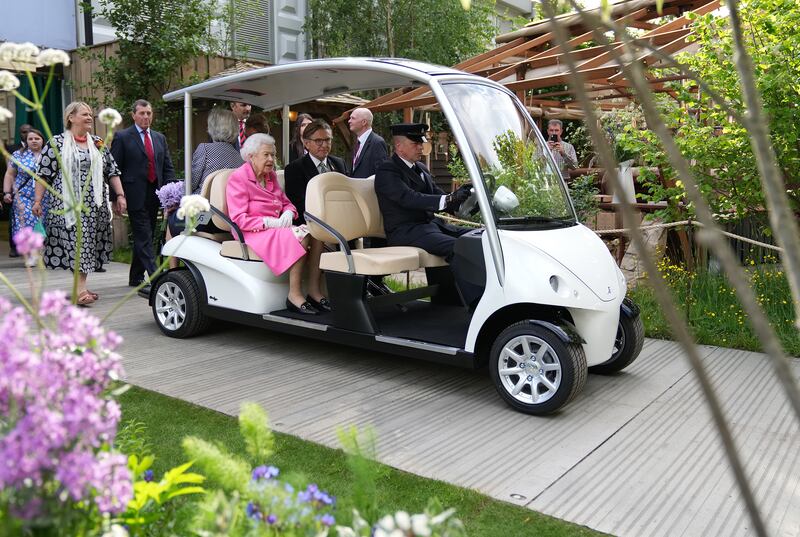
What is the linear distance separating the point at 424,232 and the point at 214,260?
5.80ft

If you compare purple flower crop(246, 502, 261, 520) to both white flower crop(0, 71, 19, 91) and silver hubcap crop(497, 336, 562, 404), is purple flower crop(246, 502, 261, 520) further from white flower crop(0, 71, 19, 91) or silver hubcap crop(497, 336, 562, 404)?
silver hubcap crop(497, 336, 562, 404)

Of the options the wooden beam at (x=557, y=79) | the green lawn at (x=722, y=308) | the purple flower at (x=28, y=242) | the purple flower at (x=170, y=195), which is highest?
the wooden beam at (x=557, y=79)

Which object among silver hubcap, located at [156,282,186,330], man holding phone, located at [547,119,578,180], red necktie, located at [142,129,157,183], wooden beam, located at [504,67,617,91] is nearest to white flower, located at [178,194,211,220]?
silver hubcap, located at [156,282,186,330]

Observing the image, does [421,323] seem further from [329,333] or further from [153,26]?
[153,26]

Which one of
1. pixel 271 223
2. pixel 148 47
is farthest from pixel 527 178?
pixel 148 47

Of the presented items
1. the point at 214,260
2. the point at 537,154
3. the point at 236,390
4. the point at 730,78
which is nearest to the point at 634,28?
the point at 730,78

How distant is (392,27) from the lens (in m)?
15.2

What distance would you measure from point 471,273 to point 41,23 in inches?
423

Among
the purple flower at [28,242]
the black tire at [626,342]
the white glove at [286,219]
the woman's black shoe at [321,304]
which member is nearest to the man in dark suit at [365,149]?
the white glove at [286,219]

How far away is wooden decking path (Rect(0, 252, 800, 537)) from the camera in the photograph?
11.1 ft

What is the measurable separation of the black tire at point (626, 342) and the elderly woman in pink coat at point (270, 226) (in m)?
2.18

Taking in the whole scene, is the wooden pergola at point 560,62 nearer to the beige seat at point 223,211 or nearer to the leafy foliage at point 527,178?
the leafy foliage at point 527,178

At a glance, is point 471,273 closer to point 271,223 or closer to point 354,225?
point 354,225

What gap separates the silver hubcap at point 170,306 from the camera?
251 inches
